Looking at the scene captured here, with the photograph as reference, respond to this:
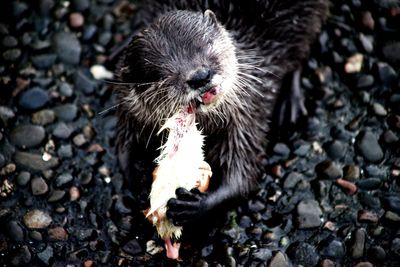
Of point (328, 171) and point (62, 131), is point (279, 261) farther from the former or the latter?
point (62, 131)

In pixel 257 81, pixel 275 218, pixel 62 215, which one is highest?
pixel 257 81

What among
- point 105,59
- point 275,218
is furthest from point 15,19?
point 275,218

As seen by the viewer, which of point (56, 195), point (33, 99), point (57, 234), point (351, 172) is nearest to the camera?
point (57, 234)

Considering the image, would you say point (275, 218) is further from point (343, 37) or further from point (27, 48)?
point (27, 48)

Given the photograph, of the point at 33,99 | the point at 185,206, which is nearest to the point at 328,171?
the point at 185,206

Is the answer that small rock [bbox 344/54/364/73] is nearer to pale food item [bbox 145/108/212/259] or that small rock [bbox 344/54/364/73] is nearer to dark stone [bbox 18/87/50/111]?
pale food item [bbox 145/108/212/259]

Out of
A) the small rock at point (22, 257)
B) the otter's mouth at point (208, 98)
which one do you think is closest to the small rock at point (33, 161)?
the small rock at point (22, 257)

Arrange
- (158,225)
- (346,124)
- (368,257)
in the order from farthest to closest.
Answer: (346,124) → (368,257) → (158,225)
